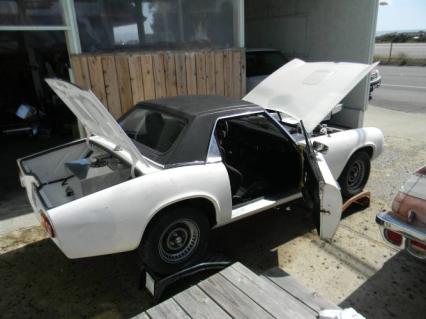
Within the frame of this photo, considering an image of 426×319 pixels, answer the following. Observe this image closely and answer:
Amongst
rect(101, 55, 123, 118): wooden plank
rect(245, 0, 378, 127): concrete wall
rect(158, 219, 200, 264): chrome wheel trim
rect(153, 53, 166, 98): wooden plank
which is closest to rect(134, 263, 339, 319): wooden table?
rect(158, 219, 200, 264): chrome wheel trim

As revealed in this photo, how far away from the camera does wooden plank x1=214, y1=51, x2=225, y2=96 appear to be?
5871 mm

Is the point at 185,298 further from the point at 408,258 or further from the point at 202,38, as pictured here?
the point at 202,38

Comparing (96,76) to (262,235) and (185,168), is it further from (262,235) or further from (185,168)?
(262,235)

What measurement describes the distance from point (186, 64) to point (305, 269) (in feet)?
12.2

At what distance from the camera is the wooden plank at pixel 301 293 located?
6.34ft

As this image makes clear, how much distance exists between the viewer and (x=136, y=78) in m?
5.20

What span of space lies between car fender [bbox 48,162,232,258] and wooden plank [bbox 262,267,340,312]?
977 millimetres

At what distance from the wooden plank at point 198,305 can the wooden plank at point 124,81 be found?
3.72m

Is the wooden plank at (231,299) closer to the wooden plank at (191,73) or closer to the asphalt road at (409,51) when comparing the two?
the wooden plank at (191,73)

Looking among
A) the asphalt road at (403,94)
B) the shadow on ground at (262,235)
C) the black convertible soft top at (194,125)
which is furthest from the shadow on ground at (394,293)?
the asphalt road at (403,94)

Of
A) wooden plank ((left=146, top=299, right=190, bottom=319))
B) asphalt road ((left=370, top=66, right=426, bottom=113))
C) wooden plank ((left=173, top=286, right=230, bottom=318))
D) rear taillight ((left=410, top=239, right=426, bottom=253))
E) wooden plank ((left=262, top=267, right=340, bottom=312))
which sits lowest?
asphalt road ((left=370, top=66, right=426, bottom=113))

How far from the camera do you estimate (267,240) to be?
3.71 meters

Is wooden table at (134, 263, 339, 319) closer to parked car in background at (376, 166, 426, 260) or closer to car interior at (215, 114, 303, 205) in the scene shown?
parked car in background at (376, 166, 426, 260)

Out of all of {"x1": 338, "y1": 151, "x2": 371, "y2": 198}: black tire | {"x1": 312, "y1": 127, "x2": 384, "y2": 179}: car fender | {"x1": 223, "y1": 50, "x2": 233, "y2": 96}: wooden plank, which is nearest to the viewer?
{"x1": 312, "y1": 127, "x2": 384, "y2": 179}: car fender
